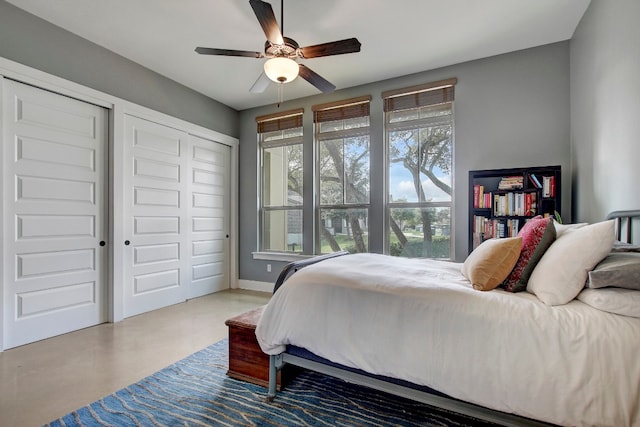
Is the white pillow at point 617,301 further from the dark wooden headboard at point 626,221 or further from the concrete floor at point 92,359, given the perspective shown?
the concrete floor at point 92,359

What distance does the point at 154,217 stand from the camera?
3.73m

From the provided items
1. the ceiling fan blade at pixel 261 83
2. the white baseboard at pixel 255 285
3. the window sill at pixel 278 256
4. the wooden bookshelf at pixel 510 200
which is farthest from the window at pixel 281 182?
the wooden bookshelf at pixel 510 200

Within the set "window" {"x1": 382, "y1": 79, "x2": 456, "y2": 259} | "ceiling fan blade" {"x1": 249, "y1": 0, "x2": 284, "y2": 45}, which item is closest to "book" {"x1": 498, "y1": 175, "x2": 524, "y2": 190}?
"window" {"x1": 382, "y1": 79, "x2": 456, "y2": 259}

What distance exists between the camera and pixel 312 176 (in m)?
4.34

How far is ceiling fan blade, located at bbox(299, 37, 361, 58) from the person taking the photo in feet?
7.20

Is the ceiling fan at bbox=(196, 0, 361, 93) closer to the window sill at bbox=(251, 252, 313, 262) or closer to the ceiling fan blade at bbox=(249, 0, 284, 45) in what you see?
the ceiling fan blade at bbox=(249, 0, 284, 45)

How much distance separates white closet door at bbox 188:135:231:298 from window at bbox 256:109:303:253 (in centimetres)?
A: 60

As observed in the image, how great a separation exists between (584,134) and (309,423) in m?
3.17

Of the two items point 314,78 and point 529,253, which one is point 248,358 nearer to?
point 529,253

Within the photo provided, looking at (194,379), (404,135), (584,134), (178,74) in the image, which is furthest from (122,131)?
(584,134)

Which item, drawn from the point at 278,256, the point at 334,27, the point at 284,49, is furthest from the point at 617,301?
the point at 278,256

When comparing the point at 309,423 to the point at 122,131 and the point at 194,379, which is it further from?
the point at 122,131

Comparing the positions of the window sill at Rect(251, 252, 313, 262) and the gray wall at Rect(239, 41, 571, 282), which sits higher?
the gray wall at Rect(239, 41, 571, 282)

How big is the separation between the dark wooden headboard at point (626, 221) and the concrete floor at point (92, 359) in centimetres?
320
